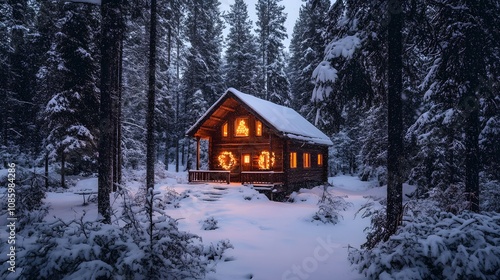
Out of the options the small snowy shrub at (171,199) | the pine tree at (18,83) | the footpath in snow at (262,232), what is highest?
the pine tree at (18,83)

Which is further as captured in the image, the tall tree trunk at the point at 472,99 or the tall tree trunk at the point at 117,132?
the tall tree trunk at the point at 117,132

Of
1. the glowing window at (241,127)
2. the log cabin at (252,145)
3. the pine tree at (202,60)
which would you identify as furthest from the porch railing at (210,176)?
the pine tree at (202,60)

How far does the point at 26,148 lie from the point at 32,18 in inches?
495

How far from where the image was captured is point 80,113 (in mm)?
18969

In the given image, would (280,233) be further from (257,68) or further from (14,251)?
(257,68)

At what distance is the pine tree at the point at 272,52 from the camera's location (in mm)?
36250

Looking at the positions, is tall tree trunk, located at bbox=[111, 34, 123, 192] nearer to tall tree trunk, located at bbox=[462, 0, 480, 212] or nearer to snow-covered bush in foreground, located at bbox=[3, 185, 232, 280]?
snow-covered bush in foreground, located at bbox=[3, 185, 232, 280]

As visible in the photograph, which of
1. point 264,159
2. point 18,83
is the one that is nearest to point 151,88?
point 264,159

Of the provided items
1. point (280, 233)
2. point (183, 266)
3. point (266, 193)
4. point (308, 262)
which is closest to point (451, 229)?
point (308, 262)

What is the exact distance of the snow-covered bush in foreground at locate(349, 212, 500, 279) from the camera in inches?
180

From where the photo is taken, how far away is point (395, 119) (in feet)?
25.2

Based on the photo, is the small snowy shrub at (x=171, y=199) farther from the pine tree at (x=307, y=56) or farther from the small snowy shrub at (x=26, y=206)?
the pine tree at (x=307, y=56)

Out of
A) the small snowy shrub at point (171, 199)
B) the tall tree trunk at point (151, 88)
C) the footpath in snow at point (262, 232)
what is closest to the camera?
the footpath in snow at point (262, 232)

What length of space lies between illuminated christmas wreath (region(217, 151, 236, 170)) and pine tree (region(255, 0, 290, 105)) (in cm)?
1400
